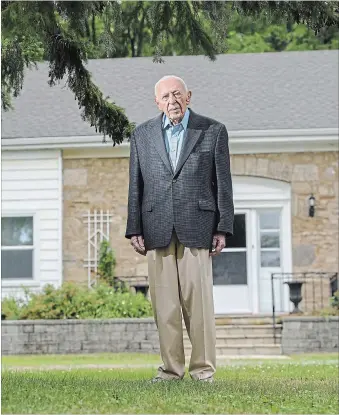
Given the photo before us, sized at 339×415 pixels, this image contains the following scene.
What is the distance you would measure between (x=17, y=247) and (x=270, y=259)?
15.6ft

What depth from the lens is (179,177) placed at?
7305 mm

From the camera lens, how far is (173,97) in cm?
738

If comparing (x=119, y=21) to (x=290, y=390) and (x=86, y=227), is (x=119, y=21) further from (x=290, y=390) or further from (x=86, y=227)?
(x=86, y=227)

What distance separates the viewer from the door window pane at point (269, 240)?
19594 mm

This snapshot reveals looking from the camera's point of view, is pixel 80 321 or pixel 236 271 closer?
pixel 80 321

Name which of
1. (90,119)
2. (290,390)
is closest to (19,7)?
(90,119)

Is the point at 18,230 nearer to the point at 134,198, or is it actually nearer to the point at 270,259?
the point at 270,259

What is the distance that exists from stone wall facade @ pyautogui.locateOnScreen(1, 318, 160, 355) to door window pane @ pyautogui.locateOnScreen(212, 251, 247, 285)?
11.5ft

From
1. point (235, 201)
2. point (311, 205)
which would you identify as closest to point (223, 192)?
point (311, 205)

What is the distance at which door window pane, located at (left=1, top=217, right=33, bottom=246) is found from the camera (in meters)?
20.0

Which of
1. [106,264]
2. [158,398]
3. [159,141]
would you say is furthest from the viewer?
[106,264]

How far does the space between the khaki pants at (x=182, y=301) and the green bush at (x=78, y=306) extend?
9675mm

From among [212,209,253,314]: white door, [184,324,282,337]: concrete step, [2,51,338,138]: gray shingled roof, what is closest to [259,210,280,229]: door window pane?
[212,209,253,314]: white door

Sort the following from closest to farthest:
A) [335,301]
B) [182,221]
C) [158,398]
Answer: [158,398] < [182,221] < [335,301]
